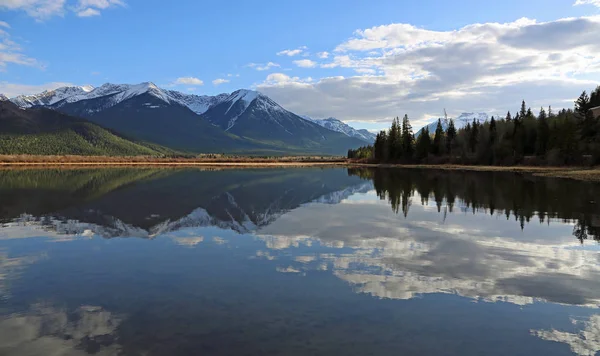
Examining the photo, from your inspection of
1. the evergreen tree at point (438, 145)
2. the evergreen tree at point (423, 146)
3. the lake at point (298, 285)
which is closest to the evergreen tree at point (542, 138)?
the evergreen tree at point (438, 145)

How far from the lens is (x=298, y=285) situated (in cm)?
1412

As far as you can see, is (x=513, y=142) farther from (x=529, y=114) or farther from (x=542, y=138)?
(x=529, y=114)

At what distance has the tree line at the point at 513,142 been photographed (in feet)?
330

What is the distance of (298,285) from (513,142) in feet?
424

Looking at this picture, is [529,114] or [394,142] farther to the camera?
[394,142]

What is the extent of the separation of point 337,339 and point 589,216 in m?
28.9

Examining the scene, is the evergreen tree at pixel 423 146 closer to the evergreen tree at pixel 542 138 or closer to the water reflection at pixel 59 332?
the evergreen tree at pixel 542 138

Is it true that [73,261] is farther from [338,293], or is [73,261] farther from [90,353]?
[338,293]

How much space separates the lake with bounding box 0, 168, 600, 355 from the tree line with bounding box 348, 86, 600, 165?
8481cm

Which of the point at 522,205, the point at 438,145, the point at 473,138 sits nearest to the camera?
the point at 522,205

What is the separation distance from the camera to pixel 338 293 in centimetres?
1331

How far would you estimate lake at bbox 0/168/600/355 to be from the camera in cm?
993

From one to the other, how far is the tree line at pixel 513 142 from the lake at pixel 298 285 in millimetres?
84806

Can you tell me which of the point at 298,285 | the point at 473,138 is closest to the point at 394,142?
the point at 473,138
